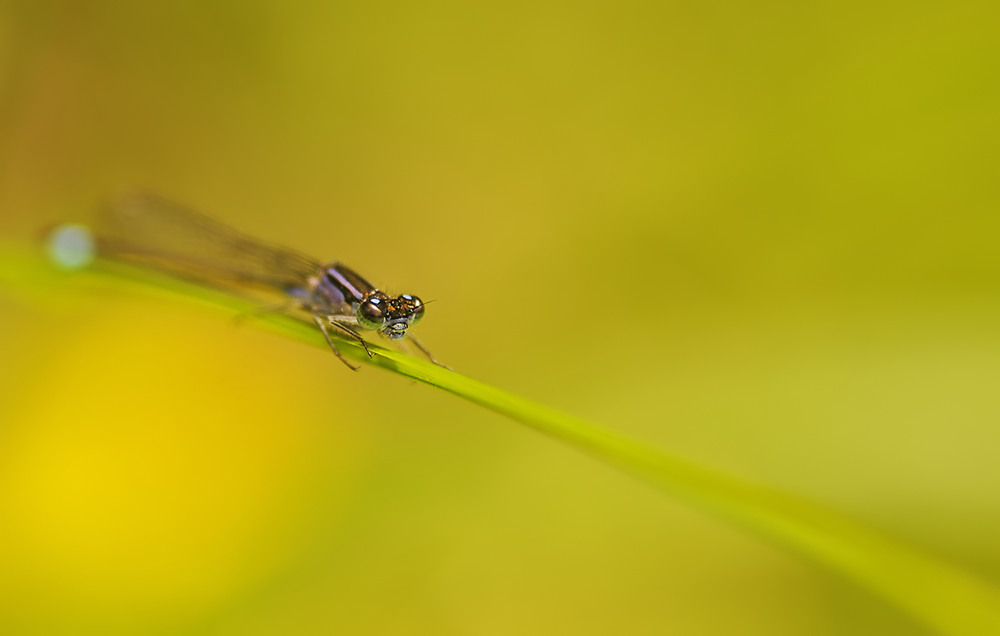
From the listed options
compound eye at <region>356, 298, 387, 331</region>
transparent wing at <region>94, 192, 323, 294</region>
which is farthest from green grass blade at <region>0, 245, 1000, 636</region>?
transparent wing at <region>94, 192, 323, 294</region>

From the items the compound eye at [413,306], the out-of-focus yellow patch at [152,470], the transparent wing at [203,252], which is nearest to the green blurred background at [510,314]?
the out-of-focus yellow patch at [152,470]

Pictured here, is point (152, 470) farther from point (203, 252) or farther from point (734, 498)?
point (734, 498)

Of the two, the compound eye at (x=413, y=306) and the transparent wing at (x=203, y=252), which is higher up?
the compound eye at (x=413, y=306)

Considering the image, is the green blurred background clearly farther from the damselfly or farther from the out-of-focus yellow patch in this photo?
the damselfly

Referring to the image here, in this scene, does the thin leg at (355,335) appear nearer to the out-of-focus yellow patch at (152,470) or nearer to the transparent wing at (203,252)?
the transparent wing at (203,252)

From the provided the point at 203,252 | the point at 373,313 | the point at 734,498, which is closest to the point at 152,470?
the point at 203,252

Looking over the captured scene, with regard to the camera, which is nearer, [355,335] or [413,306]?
[355,335]
